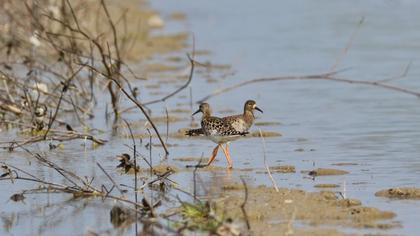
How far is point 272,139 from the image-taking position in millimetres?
11508

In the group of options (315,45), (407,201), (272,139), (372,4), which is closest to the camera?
(407,201)

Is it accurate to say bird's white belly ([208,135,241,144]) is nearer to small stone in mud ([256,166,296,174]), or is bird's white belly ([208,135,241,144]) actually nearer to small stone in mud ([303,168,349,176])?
small stone in mud ([256,166,296,174])

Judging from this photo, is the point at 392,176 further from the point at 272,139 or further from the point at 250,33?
the point at 250,33

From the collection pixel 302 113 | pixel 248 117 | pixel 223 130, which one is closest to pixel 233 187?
pixel 223 130

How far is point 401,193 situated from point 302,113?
16.9 ft

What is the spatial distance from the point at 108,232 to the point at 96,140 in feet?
12.3

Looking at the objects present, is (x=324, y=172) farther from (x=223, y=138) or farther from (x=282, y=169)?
(x=223, y=138)

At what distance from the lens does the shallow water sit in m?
8.34

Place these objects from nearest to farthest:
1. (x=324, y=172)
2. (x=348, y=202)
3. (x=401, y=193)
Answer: (x=348, y=202), (x=401, y=193), (x=324, y=172)

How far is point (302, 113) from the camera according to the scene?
13320 mm

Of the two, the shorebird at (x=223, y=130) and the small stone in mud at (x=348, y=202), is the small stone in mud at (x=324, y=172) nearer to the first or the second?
the shorebird at (x=223, y=130)

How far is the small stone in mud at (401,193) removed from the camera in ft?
26.9

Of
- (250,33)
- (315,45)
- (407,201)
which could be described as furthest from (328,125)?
(250,33)

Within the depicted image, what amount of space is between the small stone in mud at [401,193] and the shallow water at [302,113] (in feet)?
0.41
